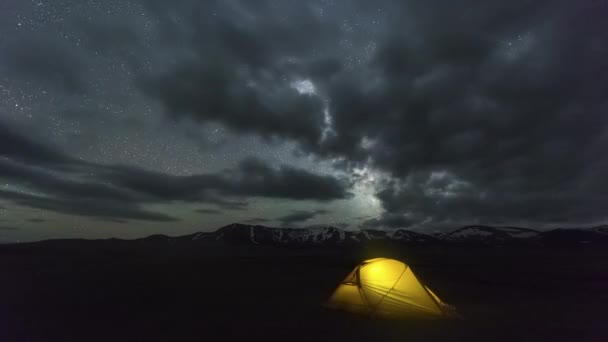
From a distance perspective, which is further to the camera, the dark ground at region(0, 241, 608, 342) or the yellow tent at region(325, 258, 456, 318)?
the yellow tent at region(325, 258, 456, 318)

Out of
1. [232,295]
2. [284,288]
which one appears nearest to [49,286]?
[232,295]

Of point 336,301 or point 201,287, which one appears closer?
point 336,301

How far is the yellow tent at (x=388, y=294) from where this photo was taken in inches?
487

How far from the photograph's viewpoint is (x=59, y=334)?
10.4m

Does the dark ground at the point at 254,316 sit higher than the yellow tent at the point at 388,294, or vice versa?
the yellow tent at the point at 388,294

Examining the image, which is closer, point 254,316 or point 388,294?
point 388,294

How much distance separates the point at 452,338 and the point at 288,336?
555 centimetres

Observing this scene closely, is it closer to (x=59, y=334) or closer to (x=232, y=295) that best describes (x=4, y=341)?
(x=59, y=334)

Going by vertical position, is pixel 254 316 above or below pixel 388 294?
below

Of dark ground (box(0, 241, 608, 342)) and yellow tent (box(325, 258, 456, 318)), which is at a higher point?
yellow tent (box(325, 258, 456, 318))

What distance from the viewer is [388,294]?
41.6 feet

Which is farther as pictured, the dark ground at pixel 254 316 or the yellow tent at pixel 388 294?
the yellow tent at pixel 388 294

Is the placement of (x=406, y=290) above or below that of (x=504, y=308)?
above

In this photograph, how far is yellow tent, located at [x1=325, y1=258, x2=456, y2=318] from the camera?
1237cm
